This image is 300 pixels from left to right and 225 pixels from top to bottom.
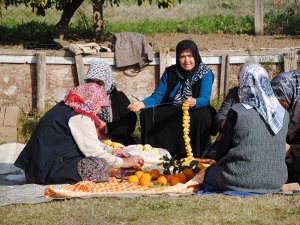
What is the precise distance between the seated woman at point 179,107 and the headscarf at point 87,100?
A: 4.80ft

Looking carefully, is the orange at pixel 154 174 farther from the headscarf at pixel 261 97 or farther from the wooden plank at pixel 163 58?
the wooden plank at pixel 163 58

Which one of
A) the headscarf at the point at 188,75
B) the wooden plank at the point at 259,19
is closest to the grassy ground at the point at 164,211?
the headscarf at the point at 188,75

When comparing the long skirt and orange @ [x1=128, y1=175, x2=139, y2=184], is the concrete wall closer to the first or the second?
the long skirt

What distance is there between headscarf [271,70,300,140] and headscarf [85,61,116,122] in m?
2.32

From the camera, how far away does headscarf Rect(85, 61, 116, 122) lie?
866 cm

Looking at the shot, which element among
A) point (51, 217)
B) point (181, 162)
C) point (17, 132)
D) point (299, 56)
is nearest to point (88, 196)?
point (51, 217)

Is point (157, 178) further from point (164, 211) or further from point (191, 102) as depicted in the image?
point (191, 102)

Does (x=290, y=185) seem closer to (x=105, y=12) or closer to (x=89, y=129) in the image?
(x=89, y=129)

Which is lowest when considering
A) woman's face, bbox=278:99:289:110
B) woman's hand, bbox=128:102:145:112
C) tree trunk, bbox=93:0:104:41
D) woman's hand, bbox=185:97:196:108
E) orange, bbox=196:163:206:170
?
orange, bbox=196:163:206:170

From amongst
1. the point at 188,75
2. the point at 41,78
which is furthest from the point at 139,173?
the point at 41,78

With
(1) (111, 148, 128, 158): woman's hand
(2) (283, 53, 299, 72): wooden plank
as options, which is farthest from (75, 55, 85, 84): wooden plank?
(2) (283, 53, 299, 72): wooden plank

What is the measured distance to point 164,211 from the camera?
20.4 ft

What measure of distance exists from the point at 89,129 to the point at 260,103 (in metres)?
1.70

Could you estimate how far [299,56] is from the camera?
10867 mm
